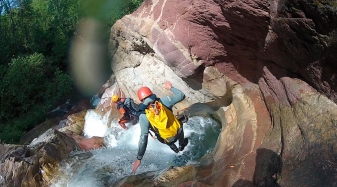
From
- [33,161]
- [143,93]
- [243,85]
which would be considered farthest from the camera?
[33,161]

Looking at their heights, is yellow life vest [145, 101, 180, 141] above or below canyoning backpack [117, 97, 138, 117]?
above

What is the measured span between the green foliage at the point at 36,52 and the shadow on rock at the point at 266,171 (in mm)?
8554

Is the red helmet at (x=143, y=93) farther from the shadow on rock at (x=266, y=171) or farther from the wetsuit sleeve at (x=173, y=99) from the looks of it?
the shadow on rock at (x=266, y=171)

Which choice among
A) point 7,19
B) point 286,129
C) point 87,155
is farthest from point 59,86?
point 286,129

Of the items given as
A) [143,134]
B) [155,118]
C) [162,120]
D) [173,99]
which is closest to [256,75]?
[173,99]

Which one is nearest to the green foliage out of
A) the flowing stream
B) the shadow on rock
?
the flowing stream

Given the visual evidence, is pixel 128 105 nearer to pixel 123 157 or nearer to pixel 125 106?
pixel 125 106

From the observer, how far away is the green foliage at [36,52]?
11.9m

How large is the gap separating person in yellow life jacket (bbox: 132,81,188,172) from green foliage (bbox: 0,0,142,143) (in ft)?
23.0

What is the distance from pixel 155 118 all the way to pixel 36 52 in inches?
397

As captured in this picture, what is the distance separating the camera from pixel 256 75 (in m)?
6.04

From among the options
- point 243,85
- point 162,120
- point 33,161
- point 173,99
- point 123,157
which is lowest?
point 123,157

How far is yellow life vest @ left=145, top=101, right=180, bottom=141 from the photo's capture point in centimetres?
503

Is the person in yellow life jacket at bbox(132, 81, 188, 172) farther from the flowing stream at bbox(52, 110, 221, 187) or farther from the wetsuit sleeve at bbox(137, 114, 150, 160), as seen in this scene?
the flowing stream at bbox(52, 110, 221, 187)
